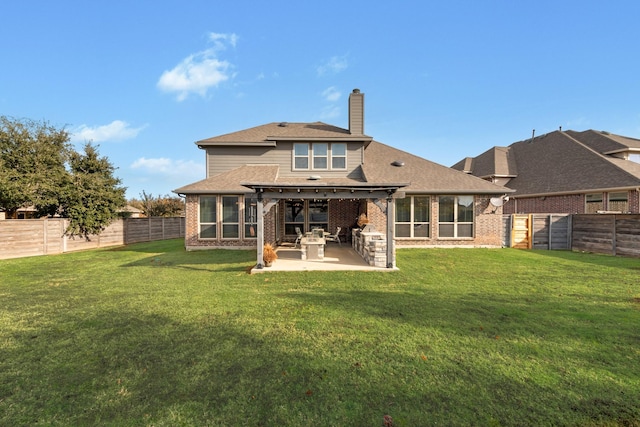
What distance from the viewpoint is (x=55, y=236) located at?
41.8 feet

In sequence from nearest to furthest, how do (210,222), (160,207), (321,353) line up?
(321,353), (210,222), (160,207)

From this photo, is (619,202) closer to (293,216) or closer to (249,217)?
(293,216)

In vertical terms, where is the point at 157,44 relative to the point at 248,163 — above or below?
above

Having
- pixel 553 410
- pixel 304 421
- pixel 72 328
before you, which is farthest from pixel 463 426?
pixel 72 328

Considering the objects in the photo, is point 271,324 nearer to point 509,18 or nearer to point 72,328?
point 72,328

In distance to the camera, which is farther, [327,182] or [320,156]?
[320,156]

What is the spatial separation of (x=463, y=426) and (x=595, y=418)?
122cm

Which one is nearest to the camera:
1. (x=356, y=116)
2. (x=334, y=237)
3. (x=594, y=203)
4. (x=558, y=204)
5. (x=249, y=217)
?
(x=249, y=217)

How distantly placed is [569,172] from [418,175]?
12262 mm

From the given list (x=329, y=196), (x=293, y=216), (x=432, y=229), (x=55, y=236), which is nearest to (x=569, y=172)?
(x=432, y=229)

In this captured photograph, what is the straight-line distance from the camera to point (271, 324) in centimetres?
440

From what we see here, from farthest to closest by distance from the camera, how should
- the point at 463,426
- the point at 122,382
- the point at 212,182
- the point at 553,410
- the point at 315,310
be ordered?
the point at 212,182 → the point at 315,310 → the point at 122,382 → the point at 553,410 → the point at 463,426

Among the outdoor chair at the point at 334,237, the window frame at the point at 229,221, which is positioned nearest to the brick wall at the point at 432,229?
the window frame at the point at 229,221

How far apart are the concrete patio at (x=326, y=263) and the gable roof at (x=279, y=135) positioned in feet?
19.4
